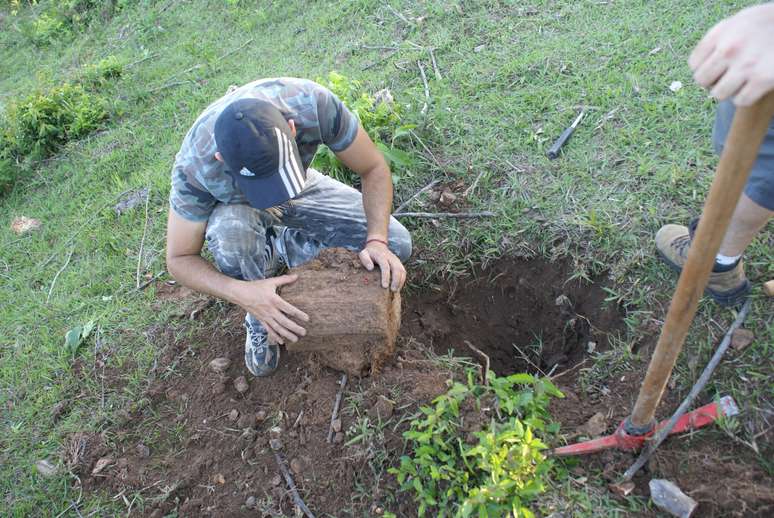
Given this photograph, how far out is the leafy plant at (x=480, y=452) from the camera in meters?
1.71

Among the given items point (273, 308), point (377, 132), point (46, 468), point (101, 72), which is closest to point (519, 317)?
point (273, 308)

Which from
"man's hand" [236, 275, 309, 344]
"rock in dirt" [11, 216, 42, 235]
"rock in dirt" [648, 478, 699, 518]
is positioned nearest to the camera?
"rock in dirt" [648, 478, 699, 518]

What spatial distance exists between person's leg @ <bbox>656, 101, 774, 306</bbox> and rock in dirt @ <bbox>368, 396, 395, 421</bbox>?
4.05 ft

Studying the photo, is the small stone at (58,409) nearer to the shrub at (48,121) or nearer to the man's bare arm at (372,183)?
the man's bare arm at (372,183)

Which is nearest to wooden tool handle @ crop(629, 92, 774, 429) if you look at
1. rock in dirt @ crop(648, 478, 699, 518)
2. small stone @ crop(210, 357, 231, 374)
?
rock in dirt @ crop(648, 478, 699, 518)

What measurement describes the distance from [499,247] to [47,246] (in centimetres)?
315

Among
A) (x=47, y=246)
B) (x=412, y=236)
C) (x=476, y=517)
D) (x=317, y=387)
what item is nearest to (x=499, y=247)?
(x=412, y=236)

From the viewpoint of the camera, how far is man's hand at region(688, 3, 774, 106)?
3.42 feet

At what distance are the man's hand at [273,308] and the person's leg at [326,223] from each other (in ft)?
1.84

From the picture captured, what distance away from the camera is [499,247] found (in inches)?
108

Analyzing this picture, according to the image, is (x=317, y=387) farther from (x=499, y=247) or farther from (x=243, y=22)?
(x=243, y=22)

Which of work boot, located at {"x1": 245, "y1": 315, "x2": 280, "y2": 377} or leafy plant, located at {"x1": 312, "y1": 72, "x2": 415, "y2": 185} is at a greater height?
leafy plant, located at {"x1": 312, "y1": 72, "x2": 415, "y2": 185}

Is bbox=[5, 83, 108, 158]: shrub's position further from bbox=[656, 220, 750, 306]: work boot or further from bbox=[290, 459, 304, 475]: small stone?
bbox=[656, 220, 750, 306]: work boot

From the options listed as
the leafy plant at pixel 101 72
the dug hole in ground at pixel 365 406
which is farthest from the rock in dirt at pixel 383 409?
the leafy plant at pixel 101 72
